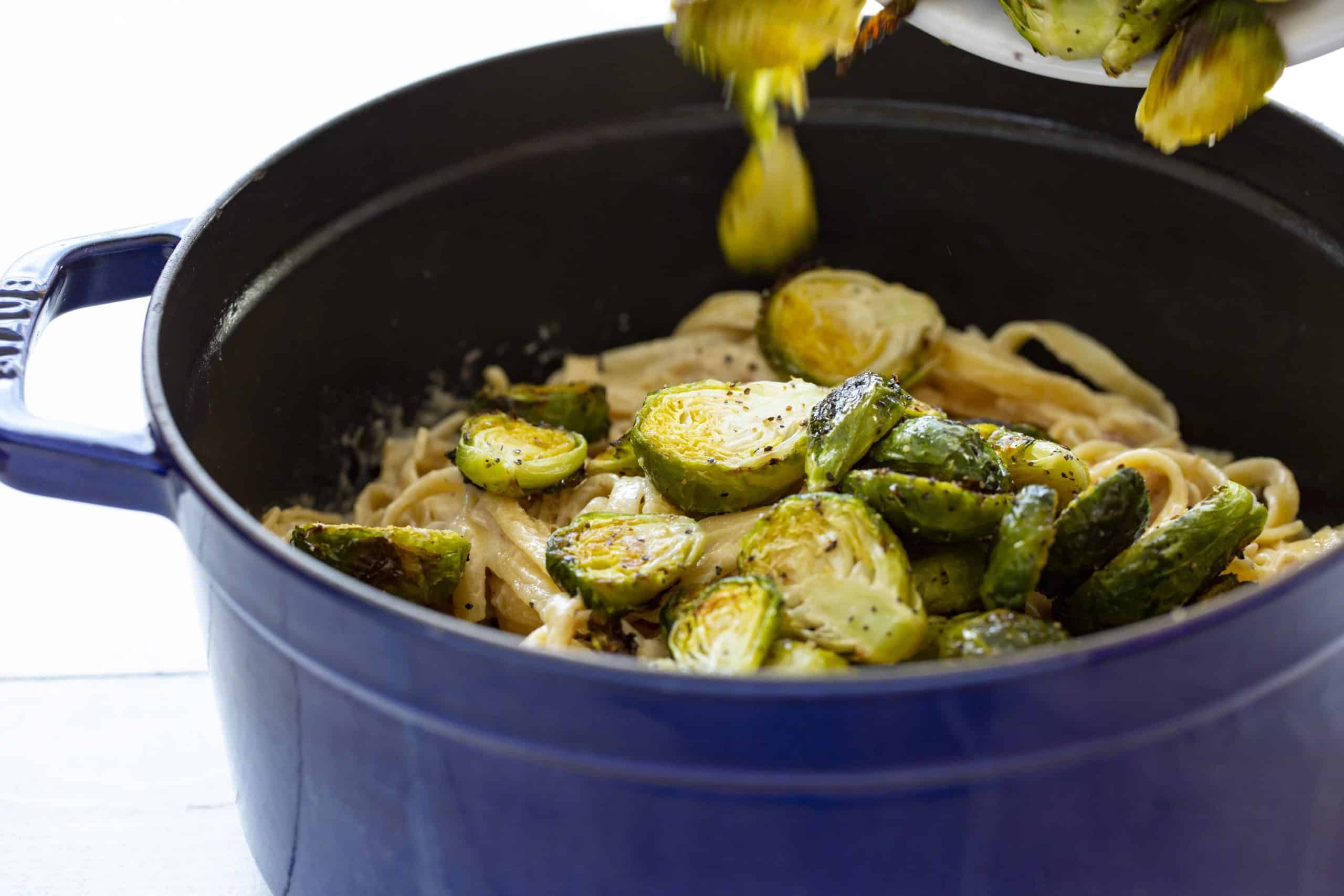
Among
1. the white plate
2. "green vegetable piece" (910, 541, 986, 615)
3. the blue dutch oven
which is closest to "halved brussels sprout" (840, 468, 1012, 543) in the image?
"green vegetable piece" (910, 541, 986, 615)

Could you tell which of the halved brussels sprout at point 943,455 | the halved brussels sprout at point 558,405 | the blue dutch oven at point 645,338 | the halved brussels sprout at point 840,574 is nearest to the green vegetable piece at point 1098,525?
the halved brussels sprout at point 943,455

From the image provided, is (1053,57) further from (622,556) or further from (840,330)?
(622,556)

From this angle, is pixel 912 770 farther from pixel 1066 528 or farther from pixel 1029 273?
pixel 1029 273

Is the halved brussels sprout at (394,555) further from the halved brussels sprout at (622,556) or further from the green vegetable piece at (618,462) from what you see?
the green vegetable piece at (618,462)

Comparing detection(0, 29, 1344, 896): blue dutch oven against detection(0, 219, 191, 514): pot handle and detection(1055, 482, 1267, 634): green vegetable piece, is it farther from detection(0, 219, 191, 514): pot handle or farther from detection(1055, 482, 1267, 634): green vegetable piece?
detection(1055, 482, 1267, 634): green vegetable piece

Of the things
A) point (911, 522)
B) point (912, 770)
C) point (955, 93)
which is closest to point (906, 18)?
point (955, 93)

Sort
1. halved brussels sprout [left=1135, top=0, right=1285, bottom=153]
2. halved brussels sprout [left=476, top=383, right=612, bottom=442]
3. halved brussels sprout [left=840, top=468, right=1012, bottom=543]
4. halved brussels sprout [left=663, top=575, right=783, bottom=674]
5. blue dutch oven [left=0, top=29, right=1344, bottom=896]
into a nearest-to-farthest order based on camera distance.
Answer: blue dutch oven [left=0, top=29, right=1344, bottom=896] < halved brussels sprout [left=663, top=575, right=783, bottom=674] < halved brussels sprout [left=840, top=468, right=1012, bottom=543] < halved brussels sprout [left=1135, top=0, right=1285, bottom=153] < halved brussels sprout [left=476, top=383, right=612, bottom=442]
